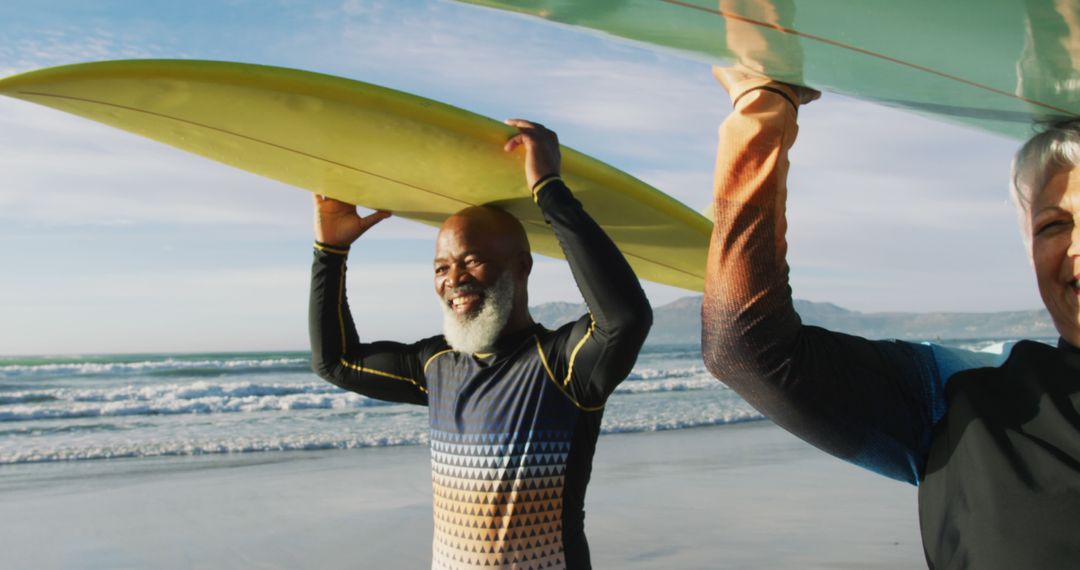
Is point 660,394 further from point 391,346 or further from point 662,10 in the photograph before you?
point 662,10

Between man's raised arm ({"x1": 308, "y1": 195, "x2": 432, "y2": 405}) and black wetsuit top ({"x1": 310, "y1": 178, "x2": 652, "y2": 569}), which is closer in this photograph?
black wetsuit top ({"x1": 310, "y1": 178, "x2": 652, "y2": 569})

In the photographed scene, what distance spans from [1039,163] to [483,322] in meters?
1.56

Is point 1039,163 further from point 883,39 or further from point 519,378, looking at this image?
point 519,378

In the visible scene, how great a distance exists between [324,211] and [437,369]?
2.20ft

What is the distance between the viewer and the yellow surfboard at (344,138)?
2176 millimetres

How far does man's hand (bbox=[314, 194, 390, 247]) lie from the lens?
2922 mm

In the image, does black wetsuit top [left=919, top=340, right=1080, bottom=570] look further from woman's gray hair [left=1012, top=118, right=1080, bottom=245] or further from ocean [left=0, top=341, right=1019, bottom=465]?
ocean [left=0, top=341, right=1019, bottom=465]

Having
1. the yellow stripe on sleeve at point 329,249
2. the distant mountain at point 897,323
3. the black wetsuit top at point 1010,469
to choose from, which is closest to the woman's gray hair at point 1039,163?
the black wetsuit top at point 1010,469

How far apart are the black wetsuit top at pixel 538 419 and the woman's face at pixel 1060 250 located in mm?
1139

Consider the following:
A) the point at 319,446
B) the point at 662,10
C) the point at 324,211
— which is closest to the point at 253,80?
the point at 324,211

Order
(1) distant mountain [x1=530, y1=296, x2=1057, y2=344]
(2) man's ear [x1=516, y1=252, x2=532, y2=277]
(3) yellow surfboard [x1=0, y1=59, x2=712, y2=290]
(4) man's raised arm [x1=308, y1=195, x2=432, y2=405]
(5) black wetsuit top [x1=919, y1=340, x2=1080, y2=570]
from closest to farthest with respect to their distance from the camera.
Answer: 1. (5) black wetsuit top [x1=919, y1=340, x2=1080, y2=570]
2. (3) yellow surfboard [x1=0, y1=59, x2=712, y2=290]
3. (2) man's ear [x1=516, y1=252, x2=532, y2=277]
4. (4) man's raised arm [x1=308, y1=195, x2=432, y2=405]
5. (1) distant mountain [x1=530, y1=296, x2=1057, y2=344]

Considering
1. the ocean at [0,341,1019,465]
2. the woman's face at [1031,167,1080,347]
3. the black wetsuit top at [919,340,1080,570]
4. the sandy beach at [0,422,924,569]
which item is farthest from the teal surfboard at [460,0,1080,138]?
the ocean at [0,341,1019,465]

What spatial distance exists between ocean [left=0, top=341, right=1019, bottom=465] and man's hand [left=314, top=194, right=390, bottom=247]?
6.49 m

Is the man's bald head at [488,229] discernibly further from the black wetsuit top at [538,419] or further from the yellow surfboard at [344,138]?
the black wetsuit top at [538,419]
